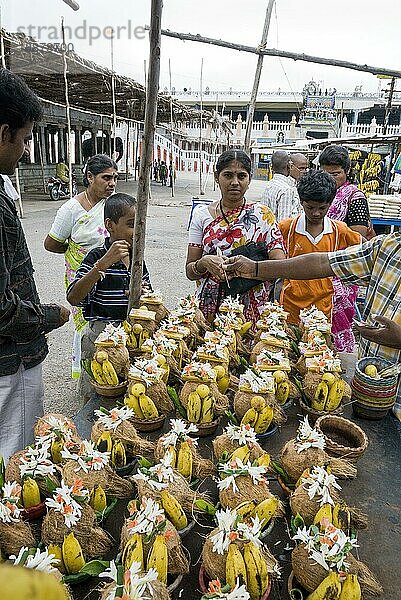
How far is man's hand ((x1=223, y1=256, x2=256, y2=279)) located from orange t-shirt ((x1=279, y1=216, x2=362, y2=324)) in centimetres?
42

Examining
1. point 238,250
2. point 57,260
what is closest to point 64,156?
point 57,260

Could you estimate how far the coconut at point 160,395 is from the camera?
6.35 ft

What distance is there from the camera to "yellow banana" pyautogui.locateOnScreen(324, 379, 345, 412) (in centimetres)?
203

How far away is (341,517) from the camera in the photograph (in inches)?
53.2

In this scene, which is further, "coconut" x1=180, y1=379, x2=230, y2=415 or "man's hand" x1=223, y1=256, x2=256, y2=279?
"man's hand" x1=223, y1=256, x2=256, y2=279

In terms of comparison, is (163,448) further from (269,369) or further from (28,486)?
(269,369)

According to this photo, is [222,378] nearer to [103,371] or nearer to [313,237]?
[103,371]

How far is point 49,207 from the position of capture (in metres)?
14.5

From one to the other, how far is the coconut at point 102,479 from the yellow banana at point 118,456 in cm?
10

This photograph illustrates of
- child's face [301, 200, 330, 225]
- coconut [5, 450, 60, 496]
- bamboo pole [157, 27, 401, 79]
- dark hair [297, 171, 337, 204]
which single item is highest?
bamboo pole [157, 27, 401, 79]

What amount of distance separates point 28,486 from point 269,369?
1.12 metres

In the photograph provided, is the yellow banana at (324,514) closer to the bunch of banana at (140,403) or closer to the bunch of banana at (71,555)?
the bunch of banana at (71,555)

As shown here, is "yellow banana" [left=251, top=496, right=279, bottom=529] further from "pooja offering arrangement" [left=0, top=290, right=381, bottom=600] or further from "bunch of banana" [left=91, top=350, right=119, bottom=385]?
"bunch of banana" [left=91, top=350, right=119, bottom=385]

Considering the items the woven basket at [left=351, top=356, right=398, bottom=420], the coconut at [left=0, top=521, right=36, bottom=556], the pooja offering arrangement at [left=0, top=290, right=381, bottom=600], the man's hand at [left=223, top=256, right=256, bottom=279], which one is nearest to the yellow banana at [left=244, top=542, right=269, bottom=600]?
the pooja offering arrangement at [left=0, top=290, right=381, bottom=600]
